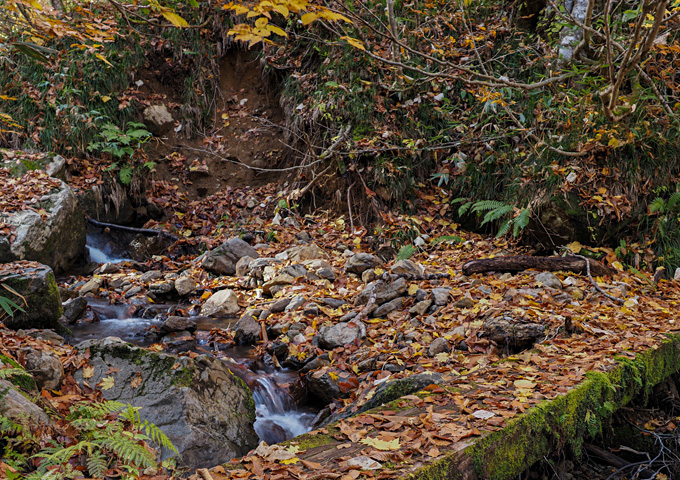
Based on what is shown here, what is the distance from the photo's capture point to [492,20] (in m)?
8.81

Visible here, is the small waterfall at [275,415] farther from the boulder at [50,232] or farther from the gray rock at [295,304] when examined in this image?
the boulder at [50,232]

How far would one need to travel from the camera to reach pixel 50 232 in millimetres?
6898

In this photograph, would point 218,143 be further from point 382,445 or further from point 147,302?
point 382,445

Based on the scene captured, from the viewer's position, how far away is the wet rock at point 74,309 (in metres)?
5.52

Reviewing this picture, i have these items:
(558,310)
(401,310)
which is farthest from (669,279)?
(401,310)

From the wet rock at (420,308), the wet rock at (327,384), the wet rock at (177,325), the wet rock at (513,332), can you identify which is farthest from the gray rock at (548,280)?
the wet rock at (177,325)

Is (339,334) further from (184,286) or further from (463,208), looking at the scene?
(463,208)

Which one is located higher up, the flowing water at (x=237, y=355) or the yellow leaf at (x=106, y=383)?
the yellow leaf at (x=106, y=383)

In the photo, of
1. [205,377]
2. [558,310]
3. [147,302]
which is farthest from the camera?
[147,302]

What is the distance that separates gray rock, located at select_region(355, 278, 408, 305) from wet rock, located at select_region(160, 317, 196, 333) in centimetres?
203

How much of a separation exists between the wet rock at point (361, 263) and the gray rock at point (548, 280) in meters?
2.18

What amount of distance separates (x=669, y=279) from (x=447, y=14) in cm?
621

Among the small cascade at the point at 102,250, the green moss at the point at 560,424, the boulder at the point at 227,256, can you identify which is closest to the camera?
the green moss at the point at 560,424

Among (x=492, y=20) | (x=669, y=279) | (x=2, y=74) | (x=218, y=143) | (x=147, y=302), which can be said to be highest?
(x=492, y=20)
